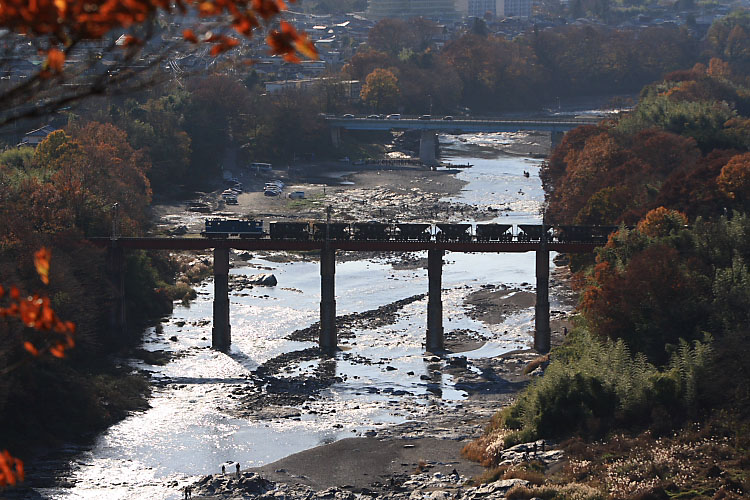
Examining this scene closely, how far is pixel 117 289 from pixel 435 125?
102m

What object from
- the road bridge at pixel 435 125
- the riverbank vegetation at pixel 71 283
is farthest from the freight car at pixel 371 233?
the road bridge at pixel 435 125

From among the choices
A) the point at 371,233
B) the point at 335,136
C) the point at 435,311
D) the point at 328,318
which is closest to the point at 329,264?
the point at 371,233

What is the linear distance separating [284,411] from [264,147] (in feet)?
343

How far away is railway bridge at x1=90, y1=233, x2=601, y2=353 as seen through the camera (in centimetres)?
8069

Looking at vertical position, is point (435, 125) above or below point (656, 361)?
above

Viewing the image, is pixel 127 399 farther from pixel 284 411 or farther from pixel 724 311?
pixel 724 311

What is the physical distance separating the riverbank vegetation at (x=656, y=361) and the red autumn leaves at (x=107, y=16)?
36667 millimetres

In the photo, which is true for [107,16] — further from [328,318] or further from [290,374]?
[328,318]

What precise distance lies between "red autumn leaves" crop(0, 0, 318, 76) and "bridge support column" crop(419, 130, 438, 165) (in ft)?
543

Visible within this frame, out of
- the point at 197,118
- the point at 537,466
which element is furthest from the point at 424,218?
the point at 537,466

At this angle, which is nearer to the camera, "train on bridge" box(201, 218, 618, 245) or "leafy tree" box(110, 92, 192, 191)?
"train on bridge" box(201, 218, 618, 245)

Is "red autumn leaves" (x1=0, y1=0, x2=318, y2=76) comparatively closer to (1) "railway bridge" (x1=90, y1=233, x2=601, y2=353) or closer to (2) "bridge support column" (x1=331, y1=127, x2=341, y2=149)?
(1) "railway bridge" (x1=90, y1=233, x2=601, y2=353)

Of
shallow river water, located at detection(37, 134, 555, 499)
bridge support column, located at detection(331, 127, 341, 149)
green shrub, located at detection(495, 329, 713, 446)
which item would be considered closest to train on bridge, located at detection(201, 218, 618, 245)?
shallow river water, located at detection(37, 134, 555, 499)

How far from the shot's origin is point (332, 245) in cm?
8344
